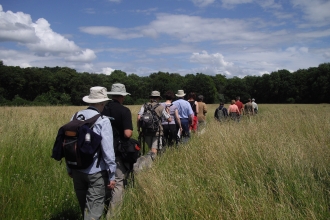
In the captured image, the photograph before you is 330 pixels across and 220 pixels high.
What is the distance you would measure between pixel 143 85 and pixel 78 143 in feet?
264

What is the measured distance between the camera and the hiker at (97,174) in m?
3.52

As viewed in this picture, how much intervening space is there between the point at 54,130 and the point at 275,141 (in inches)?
254

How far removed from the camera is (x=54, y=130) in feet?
30.6

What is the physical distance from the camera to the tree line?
211 ft

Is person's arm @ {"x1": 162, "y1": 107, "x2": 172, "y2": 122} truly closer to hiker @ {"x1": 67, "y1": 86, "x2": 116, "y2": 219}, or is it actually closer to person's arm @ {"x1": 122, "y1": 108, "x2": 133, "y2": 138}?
person's arm @ {"x1": 122, "y1": 108, "x2": 133, "y2": 138}

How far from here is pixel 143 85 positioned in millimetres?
83312

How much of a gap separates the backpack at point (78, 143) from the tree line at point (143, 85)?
147 feet

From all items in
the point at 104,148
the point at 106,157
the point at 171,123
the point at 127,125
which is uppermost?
the point at 127,125

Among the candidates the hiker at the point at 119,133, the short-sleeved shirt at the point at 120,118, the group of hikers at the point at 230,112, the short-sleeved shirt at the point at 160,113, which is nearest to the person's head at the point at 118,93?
the hiker at the point at 119,133

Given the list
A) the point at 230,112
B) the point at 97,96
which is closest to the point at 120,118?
the point at 97,96

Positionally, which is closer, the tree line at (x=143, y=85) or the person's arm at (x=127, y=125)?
the person's arm at (x=127, y=125)

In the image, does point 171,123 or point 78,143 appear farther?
point 171,123

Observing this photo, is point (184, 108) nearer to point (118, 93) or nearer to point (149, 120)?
point (149, 120)

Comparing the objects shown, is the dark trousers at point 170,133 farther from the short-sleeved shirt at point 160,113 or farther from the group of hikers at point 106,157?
the group of hikers at point 106,157
